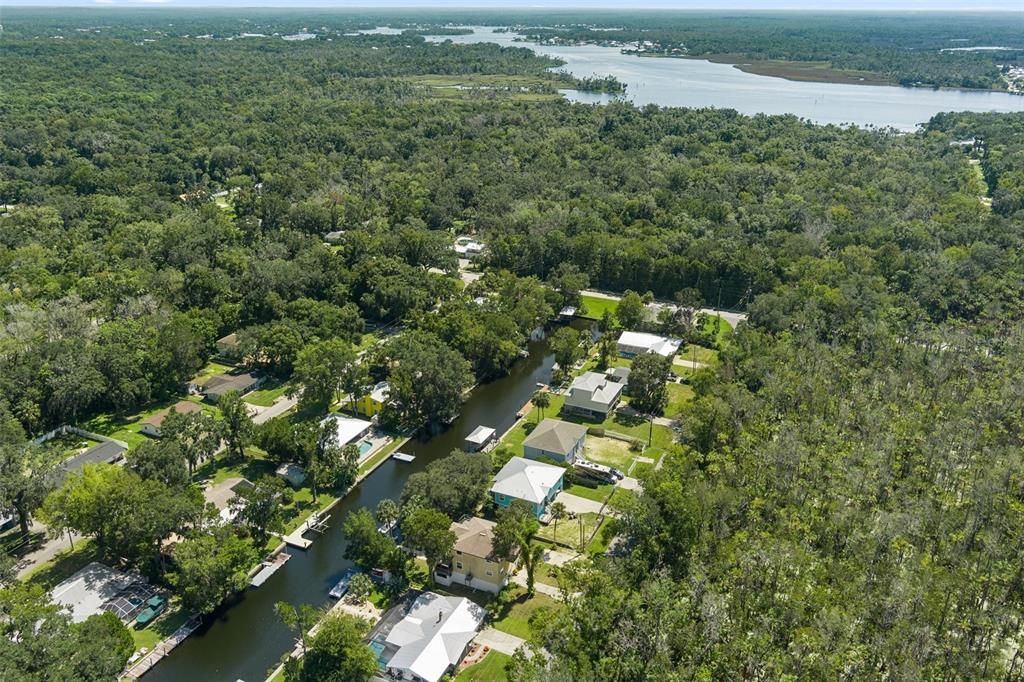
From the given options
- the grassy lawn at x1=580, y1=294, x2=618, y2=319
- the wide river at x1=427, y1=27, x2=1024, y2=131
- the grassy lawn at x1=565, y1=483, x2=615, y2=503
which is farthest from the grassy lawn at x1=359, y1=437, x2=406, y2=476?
the wide river at x1=427, y1=27, x2=1024, y2=131

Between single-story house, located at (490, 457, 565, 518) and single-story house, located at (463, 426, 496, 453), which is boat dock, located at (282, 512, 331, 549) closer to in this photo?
single-story house, located at (490, 457, 565, 518)

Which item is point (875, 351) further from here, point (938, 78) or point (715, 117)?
point (938, 78)

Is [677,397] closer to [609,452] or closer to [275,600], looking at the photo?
[609,452]

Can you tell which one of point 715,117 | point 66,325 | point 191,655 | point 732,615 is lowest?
point 191,655

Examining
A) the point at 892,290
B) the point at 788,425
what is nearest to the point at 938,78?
the point at 892,290

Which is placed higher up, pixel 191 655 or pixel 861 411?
pixel 861 411

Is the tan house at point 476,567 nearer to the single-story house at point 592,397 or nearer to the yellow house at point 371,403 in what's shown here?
the yellow house at point 371,403
